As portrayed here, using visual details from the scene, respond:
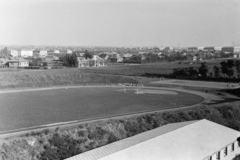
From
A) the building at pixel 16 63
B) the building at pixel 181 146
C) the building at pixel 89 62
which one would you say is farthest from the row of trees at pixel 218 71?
the building at pixel 16 63

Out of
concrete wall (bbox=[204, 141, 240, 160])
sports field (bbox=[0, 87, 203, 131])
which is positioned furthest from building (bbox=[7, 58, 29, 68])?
concrete wall (bbox=[204, 141, 240, 160])

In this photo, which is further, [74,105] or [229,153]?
[74,105]

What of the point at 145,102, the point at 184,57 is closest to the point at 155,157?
the point at 145,102

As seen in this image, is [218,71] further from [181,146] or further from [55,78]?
[181,146]

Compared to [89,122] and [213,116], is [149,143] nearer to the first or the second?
[89,122]

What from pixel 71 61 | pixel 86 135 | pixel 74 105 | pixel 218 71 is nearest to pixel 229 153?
pixel 86 135

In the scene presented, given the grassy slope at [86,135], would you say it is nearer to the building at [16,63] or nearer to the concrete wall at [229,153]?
the concrete wall at [229,153]

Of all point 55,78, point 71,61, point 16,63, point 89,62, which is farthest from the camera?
point 89,62
